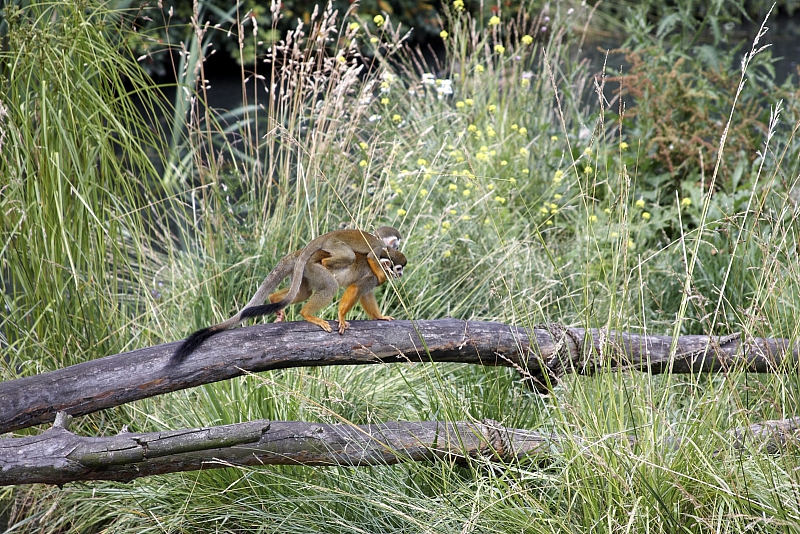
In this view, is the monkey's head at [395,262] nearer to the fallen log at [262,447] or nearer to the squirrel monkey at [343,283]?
the squirrel monkey at [343,283]

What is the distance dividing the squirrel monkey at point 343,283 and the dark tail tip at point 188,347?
0.33 m

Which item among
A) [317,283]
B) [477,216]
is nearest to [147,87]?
[317,283]

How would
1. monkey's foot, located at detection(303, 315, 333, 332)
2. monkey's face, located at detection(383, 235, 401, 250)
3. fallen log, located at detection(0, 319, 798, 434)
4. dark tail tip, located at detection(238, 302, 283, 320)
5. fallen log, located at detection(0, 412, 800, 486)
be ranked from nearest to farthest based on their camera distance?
1. fallen log, located at detection(0, 412, 800, 486)
2. fallen log, located at detection(0, 319, 798, 434)
3. dark tail tip, located at detection(238, 302, 283, 320)
4. monkey's foot, located at detection(303, 315, 333, 332)
5. monkey's face, located at detection(383, 235, 401, 250)

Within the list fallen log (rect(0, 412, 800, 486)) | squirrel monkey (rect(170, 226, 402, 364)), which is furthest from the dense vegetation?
squirrel monkey (rect(170, 226, 402, 364))

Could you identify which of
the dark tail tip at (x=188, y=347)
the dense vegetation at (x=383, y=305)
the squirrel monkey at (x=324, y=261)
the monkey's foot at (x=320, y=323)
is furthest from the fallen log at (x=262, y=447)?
the squirrel monkey at (x=324, y=261)

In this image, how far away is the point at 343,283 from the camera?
9.19 feet

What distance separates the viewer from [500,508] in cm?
226

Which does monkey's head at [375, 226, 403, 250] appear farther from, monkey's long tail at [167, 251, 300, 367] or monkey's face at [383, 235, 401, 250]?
monkey's long tail at [167, 251, 300, 367]

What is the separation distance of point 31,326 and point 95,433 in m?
0.52

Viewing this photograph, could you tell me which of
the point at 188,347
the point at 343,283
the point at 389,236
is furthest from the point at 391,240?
the point at 188,347

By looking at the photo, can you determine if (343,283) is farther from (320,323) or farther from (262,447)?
(262,447)

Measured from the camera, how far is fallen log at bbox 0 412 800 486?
2150 mm

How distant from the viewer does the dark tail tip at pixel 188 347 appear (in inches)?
92.3

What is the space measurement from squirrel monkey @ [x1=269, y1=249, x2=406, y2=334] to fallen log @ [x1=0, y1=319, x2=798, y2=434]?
0.09m
